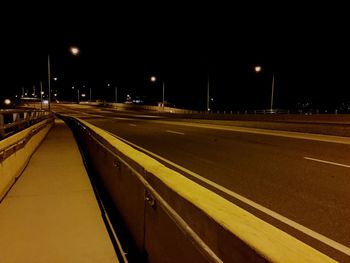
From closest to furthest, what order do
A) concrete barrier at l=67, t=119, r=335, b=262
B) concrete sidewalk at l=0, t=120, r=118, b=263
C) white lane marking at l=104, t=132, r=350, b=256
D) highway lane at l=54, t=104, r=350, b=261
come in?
concrete barrier at l=67, t=119, r=335, b=262 < white lane marking at l=104, t=132, r=350, b=256 < concrete sidewalk at l=0, t=120, r=118, b=263 < highway lane at l=54, t=104, r=350, b=261

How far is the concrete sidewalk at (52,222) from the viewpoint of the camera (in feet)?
16.4

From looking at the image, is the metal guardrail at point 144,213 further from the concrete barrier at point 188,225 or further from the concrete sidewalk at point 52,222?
the concrete sidewalk at point 52,222

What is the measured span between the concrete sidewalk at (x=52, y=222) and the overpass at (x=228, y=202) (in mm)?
403

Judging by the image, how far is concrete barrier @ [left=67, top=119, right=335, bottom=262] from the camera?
2.27 meters

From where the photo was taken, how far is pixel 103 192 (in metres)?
8.55

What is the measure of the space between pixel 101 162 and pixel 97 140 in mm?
981

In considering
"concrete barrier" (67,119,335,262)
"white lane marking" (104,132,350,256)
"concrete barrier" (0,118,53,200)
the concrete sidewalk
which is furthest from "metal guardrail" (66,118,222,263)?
"white lane marking" (104,132,350,256)

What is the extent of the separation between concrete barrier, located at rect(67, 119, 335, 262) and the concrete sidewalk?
0.62 meters

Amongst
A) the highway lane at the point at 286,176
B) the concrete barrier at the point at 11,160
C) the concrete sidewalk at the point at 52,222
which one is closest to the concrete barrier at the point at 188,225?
the concrete sidewalk at the point at 52,222

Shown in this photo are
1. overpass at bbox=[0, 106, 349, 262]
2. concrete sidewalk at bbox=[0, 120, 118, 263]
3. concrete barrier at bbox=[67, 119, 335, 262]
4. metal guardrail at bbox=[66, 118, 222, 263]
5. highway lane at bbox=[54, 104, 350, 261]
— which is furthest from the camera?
highway lane at bbox=[54, 104, 350, 261]

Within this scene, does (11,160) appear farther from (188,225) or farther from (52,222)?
(188,225)

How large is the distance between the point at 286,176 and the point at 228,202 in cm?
638

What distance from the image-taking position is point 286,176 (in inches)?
363

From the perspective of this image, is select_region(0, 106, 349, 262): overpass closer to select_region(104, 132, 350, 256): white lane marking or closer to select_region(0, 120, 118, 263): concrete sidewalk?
select_region(104, 132, 350, 256): white lane marking
